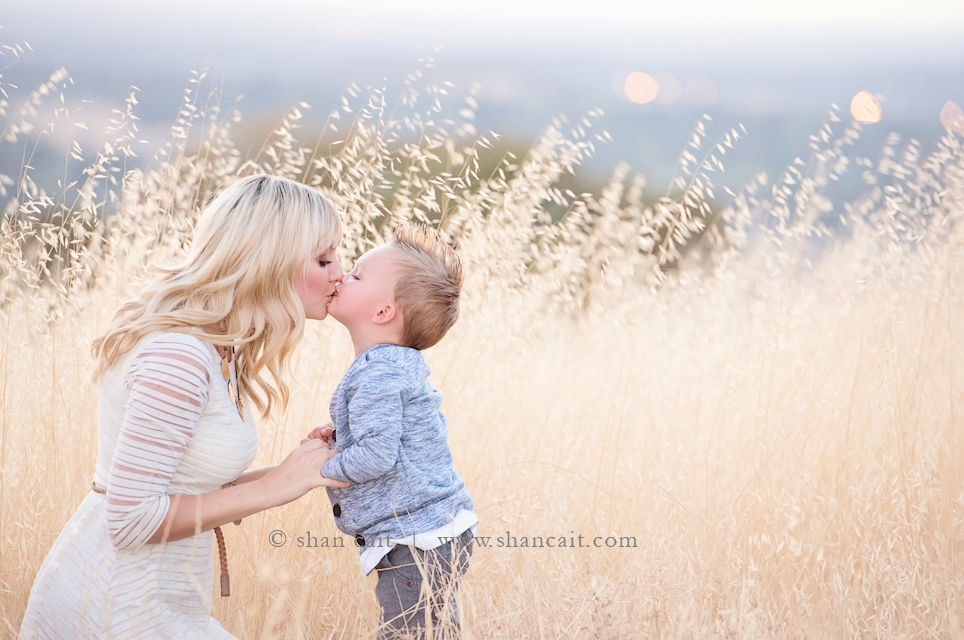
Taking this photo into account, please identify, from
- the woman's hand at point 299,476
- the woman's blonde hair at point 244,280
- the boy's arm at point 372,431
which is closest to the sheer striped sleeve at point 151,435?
the woman's blonde hair at point 244,280

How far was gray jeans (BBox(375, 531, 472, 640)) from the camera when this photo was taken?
1.88 meters

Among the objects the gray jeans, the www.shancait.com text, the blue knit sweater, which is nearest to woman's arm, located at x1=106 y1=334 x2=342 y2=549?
the blue knit sweater

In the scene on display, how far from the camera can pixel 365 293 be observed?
2.07 meters

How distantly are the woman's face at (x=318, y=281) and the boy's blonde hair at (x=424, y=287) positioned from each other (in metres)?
0.18

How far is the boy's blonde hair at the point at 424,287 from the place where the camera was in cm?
208

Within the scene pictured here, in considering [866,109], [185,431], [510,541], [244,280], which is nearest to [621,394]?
[510,541]

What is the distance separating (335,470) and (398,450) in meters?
0.17

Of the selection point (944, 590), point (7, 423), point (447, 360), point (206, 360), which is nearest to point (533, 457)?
point (447, 360)

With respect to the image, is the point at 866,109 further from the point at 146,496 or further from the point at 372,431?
the point at 146,496

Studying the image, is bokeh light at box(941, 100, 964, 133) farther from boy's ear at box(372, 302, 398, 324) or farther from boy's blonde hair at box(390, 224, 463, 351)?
boy's ear at box(372, 302, 398, 324)

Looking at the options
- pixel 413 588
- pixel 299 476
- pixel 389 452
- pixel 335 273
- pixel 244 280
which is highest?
pixel 335 273

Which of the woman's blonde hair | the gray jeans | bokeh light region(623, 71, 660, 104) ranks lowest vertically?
the gray jeans

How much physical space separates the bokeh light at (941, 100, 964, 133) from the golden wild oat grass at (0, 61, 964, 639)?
6 centimetres

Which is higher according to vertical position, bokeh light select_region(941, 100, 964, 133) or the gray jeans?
bokeh light select_region(941, 100, 964, 133)
